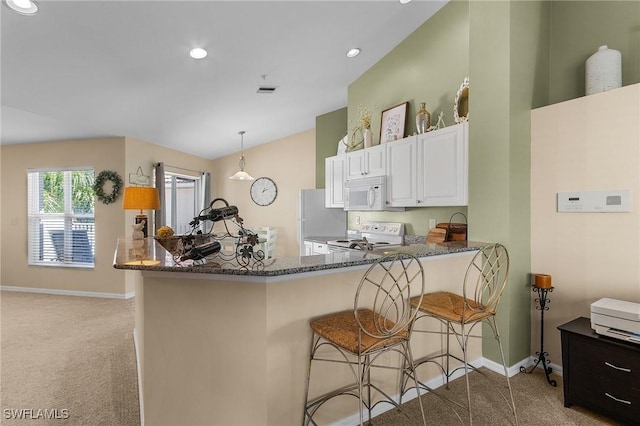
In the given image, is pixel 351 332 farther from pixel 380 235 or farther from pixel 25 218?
pixel 25 218

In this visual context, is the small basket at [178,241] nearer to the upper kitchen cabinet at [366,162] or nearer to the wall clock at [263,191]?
the upper kitchen cabinet at [366,162]

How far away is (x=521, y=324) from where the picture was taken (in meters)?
2.53

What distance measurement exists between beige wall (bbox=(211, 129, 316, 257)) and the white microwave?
1.92 metres

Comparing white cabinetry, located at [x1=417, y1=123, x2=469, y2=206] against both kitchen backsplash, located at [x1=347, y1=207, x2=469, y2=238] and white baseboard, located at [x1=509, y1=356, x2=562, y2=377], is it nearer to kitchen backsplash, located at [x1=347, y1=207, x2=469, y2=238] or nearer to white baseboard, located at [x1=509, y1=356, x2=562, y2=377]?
kitchen backsplash, located at [x1=347, y1=207, x2=469, y2=238]

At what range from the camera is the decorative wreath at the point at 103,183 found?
4.82 meters

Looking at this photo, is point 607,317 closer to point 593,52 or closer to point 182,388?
point 593,52

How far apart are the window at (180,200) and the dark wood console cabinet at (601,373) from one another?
5.30m

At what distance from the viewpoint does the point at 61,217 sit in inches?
206

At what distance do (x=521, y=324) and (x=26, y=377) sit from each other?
3878mm

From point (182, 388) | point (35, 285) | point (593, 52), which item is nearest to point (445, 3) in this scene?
point (593, 52)

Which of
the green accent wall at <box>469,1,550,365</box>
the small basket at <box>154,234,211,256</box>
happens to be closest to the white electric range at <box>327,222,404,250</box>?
the green accent wall at <box>469,1,550,365</box>

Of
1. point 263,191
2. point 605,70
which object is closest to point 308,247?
point 263,191

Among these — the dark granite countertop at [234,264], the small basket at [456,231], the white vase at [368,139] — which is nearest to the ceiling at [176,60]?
the white vase at [368,139]

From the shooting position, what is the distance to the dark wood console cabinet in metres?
1.82
